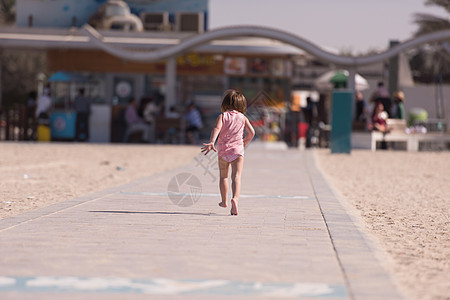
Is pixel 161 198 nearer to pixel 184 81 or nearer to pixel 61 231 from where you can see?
pixel 61 231

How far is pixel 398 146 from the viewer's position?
27859 mm

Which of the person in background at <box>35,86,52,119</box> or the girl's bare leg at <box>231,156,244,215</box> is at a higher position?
the person in background at <box>35,86,52,119</box>

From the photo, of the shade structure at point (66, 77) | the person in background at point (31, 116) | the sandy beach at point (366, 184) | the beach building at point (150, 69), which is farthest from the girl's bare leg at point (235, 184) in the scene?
the shade structure at point (66, 77)

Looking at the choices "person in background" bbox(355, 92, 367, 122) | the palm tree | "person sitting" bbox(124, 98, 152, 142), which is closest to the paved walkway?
"person sitting" bbox(124, 98, 152, 142)

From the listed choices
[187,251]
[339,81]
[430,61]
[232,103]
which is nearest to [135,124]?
[339,81]

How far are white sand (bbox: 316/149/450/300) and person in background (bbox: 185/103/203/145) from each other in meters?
5.42

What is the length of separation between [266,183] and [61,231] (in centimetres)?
632

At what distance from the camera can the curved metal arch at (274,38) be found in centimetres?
2627

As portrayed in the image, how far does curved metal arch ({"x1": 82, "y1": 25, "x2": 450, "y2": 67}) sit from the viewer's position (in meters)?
26.3

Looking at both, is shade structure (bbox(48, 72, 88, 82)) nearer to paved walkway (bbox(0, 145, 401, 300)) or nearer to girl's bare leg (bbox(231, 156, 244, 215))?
paved walkway (bbox(0, 145, 401, 300))

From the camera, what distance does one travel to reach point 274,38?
26.4 meters

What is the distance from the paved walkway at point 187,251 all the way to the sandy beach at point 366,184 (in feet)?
1.11

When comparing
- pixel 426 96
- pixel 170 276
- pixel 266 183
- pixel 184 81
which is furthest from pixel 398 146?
pixel 170 276

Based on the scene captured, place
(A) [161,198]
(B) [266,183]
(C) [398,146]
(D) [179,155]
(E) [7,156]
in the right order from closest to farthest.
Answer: (A) [161,198]
(B) [266,183]
(E) [7,156]
(D) [179,155]
(C) [398,146]
